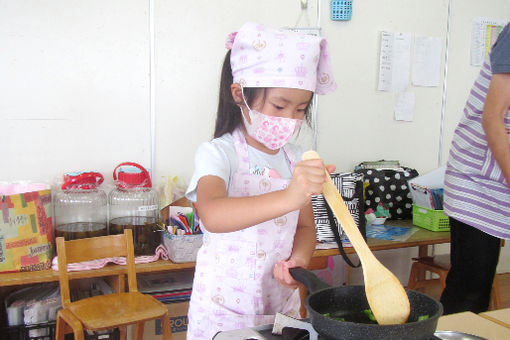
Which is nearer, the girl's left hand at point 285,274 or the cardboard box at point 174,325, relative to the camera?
the girl's left hand at point 285,274

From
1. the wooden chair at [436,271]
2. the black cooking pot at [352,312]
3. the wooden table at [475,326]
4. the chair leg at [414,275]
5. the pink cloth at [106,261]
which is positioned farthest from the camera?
the chair leg at [414,275]

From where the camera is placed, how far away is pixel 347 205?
218 cm

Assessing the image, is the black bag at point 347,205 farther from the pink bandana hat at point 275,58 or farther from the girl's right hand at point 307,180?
the girl's right hand at point 307,180

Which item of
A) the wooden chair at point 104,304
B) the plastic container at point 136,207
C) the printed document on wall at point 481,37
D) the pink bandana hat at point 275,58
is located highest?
the printed document on wall at point 481,37

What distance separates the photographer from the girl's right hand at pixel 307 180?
0.75 m

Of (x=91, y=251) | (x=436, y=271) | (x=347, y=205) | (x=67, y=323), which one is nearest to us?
(x=67, y=323)

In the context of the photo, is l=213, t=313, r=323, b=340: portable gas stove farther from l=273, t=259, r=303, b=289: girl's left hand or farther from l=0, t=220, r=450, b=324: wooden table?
l=0, t=220, r=450, b=324: wooden table

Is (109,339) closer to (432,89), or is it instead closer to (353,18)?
(353,18)

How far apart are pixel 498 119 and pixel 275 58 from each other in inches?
31.6

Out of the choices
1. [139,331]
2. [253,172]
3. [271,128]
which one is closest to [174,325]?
[139,331]

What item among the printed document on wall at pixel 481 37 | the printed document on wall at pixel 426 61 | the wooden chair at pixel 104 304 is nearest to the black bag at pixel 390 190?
the printed document on wall at pixel 426 61

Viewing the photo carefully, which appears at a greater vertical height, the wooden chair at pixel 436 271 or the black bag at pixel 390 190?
the black bag at pixel 390 190

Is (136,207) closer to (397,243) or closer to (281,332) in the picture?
(397,243)

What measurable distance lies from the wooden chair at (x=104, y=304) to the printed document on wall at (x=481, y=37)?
2546 mm
